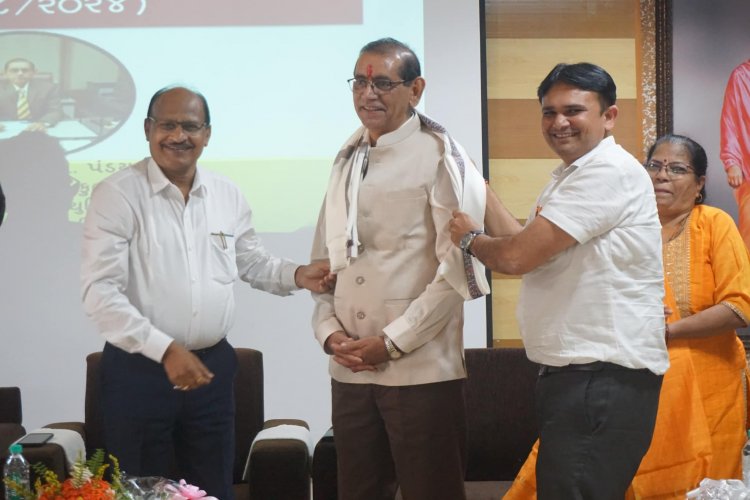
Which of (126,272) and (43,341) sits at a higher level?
(126,272)

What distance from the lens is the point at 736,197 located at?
446cm

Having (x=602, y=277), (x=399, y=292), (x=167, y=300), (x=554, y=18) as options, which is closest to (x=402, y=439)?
(x=399, y=292)

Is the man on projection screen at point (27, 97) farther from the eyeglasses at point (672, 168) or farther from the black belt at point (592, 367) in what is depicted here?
the black belt at point (592, 367)

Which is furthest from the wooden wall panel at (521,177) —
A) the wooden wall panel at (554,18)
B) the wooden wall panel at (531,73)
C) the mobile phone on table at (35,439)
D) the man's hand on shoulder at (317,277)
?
the mobile phone on table at (35,439)

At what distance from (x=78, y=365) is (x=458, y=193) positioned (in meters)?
2.41

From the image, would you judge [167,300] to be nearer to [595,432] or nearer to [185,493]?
[185,493]

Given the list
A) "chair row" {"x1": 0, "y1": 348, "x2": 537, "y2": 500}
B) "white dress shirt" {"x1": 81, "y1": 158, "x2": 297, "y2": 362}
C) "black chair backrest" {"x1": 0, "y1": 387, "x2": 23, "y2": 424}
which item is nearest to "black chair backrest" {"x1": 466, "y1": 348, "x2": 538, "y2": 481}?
"chair row" {"x1": 0, "y1": 348, "x2": 537, "y2": 500}

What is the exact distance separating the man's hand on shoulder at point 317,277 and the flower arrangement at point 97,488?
2.37ft

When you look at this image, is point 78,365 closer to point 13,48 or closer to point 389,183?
point 13,48

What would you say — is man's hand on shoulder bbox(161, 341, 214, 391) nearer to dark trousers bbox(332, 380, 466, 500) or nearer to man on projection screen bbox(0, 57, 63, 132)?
dark trousers bbox(332, 380, 466, 500)

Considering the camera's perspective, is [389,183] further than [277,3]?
No

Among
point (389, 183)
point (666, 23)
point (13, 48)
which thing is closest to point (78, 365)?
point (13, 48)

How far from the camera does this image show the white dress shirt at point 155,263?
2645 mm

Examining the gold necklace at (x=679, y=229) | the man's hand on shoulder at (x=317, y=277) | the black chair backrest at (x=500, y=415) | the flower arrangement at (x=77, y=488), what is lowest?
the black chair backrest at (x=500, y=415)
